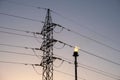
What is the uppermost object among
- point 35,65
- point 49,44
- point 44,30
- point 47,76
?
point 44,30

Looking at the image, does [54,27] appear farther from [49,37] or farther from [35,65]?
[35,65]

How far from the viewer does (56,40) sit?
94.0 feet

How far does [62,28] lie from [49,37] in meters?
2.20

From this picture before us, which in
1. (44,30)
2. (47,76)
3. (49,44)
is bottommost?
(47,76)

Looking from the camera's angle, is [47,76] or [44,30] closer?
[47,76]

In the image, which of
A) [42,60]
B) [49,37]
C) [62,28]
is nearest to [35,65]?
[42,60]

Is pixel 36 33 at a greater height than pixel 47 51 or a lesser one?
greater

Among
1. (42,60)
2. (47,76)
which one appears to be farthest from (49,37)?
(47,76)

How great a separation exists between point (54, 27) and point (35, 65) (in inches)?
216

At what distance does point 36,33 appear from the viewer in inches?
1168

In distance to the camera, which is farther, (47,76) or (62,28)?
(62,28)

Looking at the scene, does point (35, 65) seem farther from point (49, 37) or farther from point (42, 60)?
point (49, 37)

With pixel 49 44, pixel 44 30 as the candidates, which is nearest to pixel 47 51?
pixel 49 44

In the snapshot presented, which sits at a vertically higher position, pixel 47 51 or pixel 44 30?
pixel 44 30
